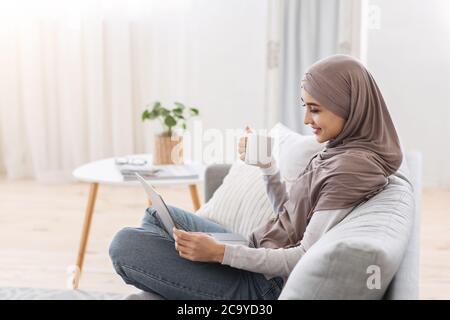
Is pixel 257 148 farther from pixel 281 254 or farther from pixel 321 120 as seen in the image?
pixel 281 254

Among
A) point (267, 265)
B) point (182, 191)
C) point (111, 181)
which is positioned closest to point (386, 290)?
point (267, 265)

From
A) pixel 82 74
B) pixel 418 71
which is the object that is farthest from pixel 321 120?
pixel 82 74

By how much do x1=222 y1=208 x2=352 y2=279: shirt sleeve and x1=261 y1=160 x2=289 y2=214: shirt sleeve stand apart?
15.9 inches

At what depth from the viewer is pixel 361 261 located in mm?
1203

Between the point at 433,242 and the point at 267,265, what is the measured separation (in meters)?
2.01

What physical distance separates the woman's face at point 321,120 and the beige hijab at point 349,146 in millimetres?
13

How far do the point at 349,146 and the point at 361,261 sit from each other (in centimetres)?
48

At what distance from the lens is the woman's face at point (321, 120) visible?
1661 millimetres

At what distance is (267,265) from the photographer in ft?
5.22

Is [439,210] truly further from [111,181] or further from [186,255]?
[186,255]

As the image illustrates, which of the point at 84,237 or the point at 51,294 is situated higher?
the point at 84,237

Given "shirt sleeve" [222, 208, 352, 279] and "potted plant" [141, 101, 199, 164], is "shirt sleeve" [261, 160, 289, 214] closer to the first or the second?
"shirt sleeve" [222, 208, 352, 279]

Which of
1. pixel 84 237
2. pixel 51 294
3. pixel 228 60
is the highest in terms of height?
pixel 228 60

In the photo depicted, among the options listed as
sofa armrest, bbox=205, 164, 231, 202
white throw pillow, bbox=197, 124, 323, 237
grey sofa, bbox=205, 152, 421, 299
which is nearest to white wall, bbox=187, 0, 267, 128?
sofa armrest, bbox=205, 164, 231, 202
